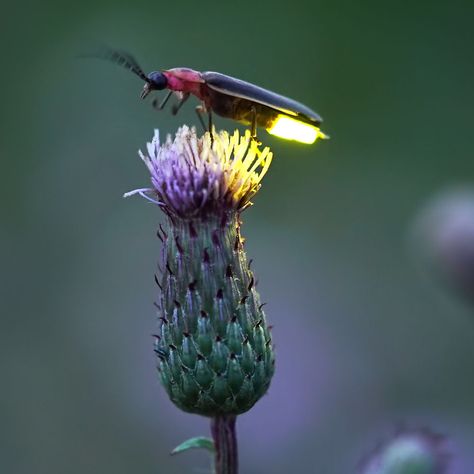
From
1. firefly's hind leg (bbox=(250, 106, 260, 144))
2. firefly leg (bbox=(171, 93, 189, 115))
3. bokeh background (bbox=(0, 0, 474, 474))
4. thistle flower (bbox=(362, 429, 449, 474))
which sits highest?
bokeh background (bbox=(0, 0, 474, 474))

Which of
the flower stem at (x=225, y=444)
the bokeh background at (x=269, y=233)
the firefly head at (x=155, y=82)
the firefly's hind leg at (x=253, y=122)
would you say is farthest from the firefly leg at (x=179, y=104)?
the bokeh background at (x=269, y=233)

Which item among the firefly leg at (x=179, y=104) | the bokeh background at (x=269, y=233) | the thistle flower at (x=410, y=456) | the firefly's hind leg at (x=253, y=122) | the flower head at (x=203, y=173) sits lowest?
the thistle flower at (x=410, y=456)

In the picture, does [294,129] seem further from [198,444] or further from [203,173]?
[198,444]

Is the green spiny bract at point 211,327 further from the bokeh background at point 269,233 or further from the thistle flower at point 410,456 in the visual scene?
the bokeh background at point 269,233

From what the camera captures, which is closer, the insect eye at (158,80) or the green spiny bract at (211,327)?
the green spiny bract at (211,327)

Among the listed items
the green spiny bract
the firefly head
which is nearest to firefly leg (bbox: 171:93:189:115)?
the firefly head

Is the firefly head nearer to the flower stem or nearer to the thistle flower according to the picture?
the flower stem

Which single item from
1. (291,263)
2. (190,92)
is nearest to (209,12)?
(291,263)
